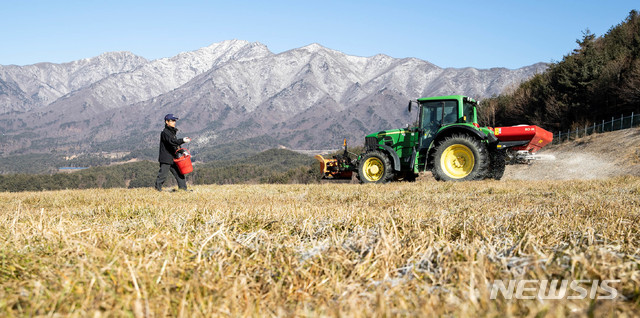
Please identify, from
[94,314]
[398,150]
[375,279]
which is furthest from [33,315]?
[398,150]

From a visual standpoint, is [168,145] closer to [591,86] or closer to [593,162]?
[593,162]

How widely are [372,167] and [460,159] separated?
2.79 metres

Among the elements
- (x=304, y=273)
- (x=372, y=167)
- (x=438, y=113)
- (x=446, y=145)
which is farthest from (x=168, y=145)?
(x=304, y=273)

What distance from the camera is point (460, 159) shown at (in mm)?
11766

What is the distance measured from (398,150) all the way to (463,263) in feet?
38.1

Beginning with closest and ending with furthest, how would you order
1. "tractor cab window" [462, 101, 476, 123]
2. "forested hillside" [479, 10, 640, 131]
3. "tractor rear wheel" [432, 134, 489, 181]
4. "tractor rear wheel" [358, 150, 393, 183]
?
"tractor rear wheel" [432, 134, 489, 181], "tractor cab window" [462, 101, 476, 123], "tractor rear wheel" [358, 150, 393, 183], "forested hillside" [479, 10, 640, 131]

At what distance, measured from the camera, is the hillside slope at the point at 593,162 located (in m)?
17.8

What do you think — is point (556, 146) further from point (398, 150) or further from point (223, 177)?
point (223, 177)

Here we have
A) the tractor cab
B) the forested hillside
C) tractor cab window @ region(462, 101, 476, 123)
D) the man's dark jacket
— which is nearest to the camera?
the man's dark jacket

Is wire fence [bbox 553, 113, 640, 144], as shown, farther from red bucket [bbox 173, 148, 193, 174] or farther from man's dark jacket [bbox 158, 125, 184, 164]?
man's dark jacket [bbox 158, 125, 184, 164]

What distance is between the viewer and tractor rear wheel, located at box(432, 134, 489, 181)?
1120cm
